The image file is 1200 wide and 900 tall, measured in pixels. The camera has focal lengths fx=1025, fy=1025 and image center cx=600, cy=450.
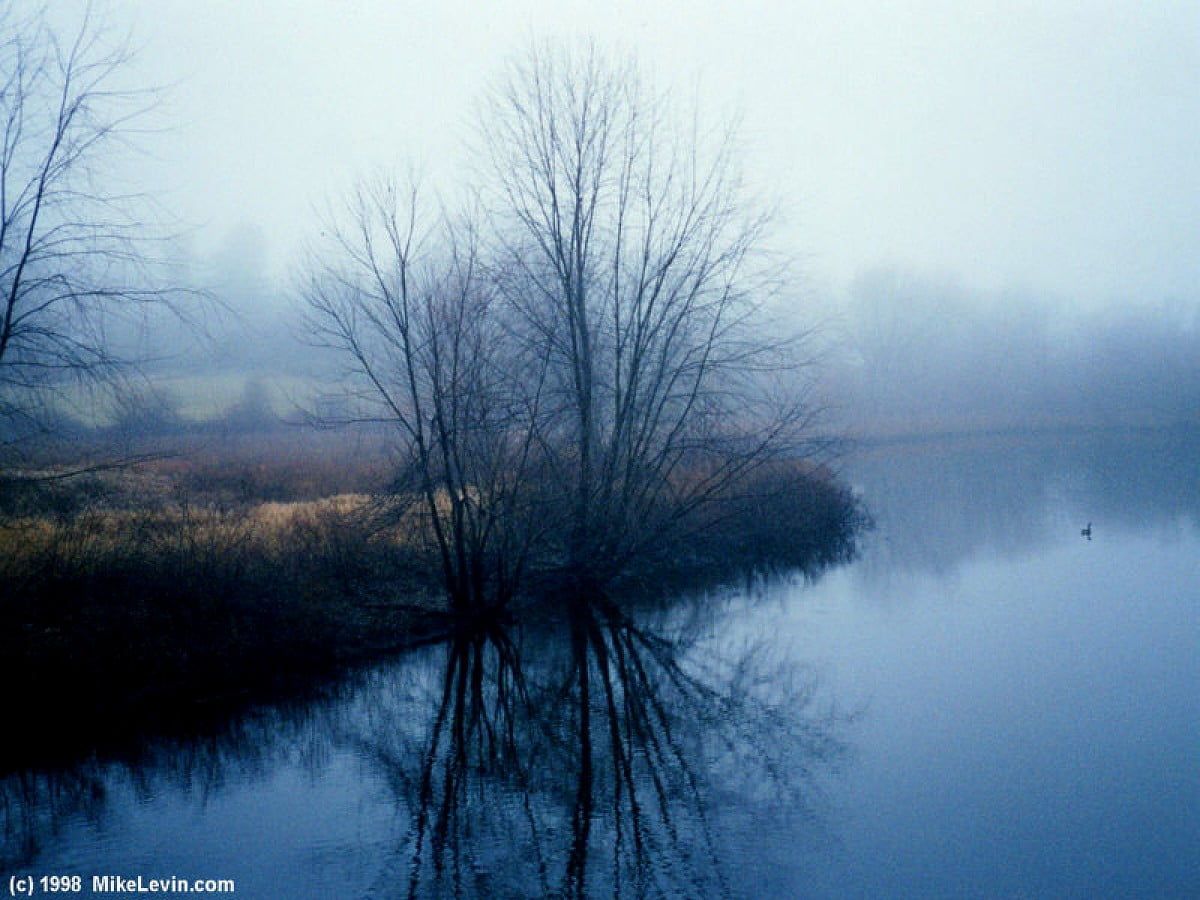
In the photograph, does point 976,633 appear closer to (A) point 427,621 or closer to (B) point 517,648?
(B) point 517,648

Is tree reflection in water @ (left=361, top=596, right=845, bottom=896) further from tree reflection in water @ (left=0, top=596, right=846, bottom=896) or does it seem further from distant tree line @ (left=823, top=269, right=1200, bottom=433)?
distant tree line @ (left=823, top=269, right=1200, bottom=433)

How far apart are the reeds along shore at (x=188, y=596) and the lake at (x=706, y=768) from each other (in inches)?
34.2

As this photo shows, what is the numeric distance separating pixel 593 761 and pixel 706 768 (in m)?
0.97

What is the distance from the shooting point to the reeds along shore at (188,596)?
10117mm

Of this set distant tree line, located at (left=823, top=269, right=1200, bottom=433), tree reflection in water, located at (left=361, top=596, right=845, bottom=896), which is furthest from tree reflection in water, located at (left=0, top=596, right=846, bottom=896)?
distant tree line, located at (left=823, top=269, right=1200, bottom=433)

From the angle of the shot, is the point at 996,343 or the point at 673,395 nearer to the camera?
the point at 673,395

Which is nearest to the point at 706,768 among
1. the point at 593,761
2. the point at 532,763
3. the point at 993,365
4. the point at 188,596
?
the point at 593,761

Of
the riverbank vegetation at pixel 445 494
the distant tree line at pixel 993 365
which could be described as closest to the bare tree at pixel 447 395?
the riverbank vegetation at pixel 445 494

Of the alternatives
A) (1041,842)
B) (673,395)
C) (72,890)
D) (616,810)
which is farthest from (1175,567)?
(72,890)

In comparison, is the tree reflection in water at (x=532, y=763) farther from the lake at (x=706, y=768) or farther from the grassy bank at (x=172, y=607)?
the grassy bank at (x=172, y=607)

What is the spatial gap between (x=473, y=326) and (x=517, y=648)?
4489mm

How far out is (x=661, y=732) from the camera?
9.57 meters

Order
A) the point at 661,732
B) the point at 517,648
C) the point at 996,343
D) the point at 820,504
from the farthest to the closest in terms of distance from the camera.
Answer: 1. the point at 996,343
2. the point at 820,504
3. the point at 517,648
4. the point at 661,732

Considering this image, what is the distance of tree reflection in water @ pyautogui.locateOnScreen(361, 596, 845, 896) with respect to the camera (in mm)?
6727
